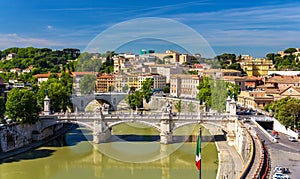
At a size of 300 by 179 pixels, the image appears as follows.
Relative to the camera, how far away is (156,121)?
1705 cm

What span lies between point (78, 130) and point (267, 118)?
941cm

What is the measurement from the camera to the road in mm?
10702

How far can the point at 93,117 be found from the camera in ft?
55.7

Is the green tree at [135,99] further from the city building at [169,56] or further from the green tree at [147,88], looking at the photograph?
the city building at [169,56]

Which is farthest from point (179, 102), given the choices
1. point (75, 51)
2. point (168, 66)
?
point (75, 51)

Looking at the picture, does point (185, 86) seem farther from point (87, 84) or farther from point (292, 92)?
point (292, 92)

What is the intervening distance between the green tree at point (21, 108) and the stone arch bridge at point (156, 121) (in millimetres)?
1397

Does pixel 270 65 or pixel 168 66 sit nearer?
pixel 168 66

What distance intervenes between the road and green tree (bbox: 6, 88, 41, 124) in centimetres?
915

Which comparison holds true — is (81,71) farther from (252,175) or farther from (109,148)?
(252,175)

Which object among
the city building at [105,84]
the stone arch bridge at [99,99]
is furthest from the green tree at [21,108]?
the city building at [105,84]

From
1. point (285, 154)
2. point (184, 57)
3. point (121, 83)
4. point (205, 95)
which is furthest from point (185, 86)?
point (285, 154)

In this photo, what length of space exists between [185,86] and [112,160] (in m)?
9.64

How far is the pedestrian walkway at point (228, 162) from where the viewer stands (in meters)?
11.8
